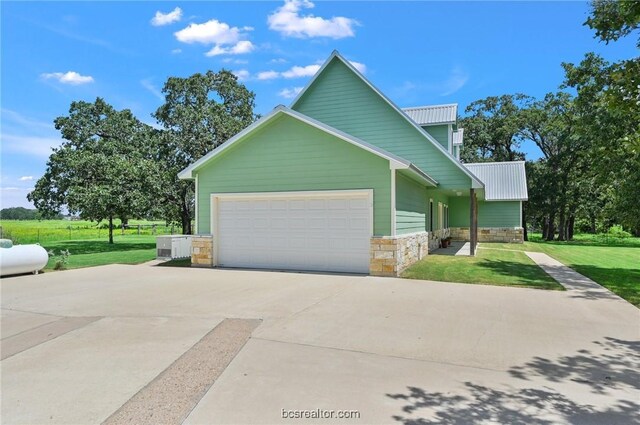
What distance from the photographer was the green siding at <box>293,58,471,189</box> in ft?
49.9

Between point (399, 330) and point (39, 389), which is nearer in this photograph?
point (39, 389)

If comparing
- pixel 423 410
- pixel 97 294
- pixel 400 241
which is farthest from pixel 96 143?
pixel 423 410

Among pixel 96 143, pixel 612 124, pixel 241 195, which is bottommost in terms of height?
pixel 241 195

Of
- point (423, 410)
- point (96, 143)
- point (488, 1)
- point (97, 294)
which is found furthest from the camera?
point (96, 143)

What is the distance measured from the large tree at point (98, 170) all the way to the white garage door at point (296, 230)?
34.7 ft

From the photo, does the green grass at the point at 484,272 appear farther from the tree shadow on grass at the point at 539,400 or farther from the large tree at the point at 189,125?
the large tree at the point at 189,125

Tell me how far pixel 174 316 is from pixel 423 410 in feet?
15.3

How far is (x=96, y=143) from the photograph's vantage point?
22.9 meters

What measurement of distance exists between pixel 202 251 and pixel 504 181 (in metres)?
Result: 20.8

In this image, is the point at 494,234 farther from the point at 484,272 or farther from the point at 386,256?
the point at 386,256

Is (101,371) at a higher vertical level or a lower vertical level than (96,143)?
lower

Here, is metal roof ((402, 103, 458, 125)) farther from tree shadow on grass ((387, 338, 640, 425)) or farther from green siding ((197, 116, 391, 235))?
tree shadow on grass ((387, 338, 640, 425))

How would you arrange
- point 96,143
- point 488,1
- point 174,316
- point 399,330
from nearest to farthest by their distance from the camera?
point 399,330 → point 174,316 → point 488,1 → point 96,143

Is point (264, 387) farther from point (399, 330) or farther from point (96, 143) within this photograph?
point (96, 143)
